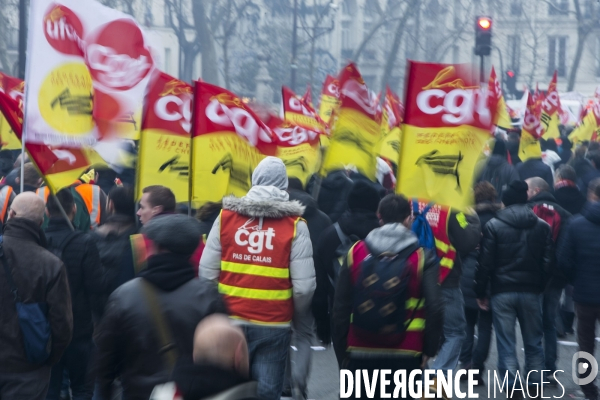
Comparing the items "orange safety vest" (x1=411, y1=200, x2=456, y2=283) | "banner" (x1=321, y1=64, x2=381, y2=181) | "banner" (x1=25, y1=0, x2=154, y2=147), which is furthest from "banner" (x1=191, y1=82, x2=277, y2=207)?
"orange safety vest" (x1=411, y1=200, x2=456, y2=283)

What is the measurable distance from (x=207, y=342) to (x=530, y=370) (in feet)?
14.2

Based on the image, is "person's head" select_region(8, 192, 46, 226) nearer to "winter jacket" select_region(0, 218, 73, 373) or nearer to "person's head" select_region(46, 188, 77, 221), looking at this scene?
"winter jacket" select_region(0, 218, 73, 373)

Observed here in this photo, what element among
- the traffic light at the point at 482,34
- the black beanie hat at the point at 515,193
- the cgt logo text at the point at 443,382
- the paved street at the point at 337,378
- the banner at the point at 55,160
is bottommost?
the paved street at the point at 337,378

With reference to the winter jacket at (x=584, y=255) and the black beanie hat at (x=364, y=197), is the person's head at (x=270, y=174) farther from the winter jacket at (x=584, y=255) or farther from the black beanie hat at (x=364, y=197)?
the winter jacket at (x=584, y=255)

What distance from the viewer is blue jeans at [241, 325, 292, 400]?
17.2 ft

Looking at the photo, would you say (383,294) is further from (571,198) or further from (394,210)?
(571,198)

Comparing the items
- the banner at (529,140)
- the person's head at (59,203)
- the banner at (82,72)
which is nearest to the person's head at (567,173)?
the banner at (529,140)

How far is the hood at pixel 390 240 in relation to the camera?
4914 millimetres

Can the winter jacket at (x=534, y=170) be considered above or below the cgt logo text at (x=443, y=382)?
above

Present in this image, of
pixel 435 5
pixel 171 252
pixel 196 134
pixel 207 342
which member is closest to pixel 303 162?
pixel 196 134

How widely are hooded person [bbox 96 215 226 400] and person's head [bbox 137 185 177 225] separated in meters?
1.94

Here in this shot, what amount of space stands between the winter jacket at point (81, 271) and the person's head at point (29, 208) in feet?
2.38

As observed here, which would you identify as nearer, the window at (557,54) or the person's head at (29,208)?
the person's head at (29,208)

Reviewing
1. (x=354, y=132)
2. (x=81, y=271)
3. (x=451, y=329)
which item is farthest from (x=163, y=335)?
(x=354, y=132)
